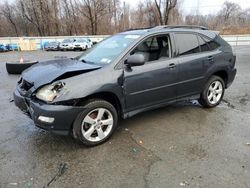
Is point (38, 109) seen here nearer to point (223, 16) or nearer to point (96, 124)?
point (96, 124)

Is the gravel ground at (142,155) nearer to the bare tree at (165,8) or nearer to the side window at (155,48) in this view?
the side window at (155,48)

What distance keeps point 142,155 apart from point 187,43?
2.45 metres

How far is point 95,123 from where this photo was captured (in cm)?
371

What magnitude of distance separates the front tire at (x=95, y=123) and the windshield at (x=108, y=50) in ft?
2.48

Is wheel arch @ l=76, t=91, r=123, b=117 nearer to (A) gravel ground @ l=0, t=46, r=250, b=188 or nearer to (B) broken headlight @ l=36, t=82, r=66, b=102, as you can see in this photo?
(B) broken headlight @ l=36, t=82, r=66, b=102

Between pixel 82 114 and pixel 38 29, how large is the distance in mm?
47268

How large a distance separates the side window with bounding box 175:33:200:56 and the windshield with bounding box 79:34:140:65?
0.89 meters

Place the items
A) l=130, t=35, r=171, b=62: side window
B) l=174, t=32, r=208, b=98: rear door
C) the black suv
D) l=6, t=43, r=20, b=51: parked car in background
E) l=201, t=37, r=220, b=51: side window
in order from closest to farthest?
the black suv, l=130, t=35, r=171, b=62: side window, l=174, t=32, r=208, b=98: rear door, l=201, t=37, r=220, b=51: side window, l=6, t=43, r=20, b=51: parked car in background

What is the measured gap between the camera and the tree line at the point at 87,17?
43469mm

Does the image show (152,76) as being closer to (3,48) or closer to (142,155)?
(142,155)

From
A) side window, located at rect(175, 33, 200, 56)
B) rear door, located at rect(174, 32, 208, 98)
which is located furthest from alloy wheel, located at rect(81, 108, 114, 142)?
side window, located at rect(175, 33, 200, 56)

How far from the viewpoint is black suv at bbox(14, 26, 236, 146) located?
11.2 feet

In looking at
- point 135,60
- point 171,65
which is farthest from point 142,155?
point 171,65

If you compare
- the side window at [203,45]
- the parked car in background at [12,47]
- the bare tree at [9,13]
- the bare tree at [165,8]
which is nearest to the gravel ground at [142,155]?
the side window at [203,45]
